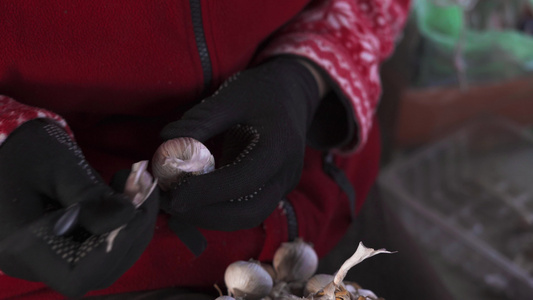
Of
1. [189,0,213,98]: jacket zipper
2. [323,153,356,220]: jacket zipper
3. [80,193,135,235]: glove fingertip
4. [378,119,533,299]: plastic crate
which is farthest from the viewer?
[378,119,533,299]: plastic crate

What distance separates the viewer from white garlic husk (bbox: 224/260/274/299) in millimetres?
349

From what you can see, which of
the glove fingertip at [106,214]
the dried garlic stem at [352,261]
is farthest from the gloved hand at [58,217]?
the dried garlic stem at [352,261]

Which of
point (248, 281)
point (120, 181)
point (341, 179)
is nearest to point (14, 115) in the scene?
point (120, 181)

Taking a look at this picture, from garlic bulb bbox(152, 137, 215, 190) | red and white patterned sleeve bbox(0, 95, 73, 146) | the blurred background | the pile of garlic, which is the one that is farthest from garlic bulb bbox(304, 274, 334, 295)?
the blurred background

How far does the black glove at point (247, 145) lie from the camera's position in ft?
1.10

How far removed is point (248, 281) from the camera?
349 mm

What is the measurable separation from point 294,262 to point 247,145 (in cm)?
11

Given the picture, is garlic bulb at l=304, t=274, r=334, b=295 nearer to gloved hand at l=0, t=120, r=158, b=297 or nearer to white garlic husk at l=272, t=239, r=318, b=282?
white garlic husk at l=272, t=239, r=318, b=282

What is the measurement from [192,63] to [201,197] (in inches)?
5.4

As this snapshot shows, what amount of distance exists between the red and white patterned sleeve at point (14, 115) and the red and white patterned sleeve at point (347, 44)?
0.23 metres

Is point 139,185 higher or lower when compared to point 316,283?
higher

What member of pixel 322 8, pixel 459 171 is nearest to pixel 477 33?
pixel 459 171

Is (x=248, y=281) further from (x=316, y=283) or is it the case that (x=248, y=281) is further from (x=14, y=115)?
(x=14, y=115)

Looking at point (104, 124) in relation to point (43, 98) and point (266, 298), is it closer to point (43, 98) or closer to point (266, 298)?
point (43, 98)
